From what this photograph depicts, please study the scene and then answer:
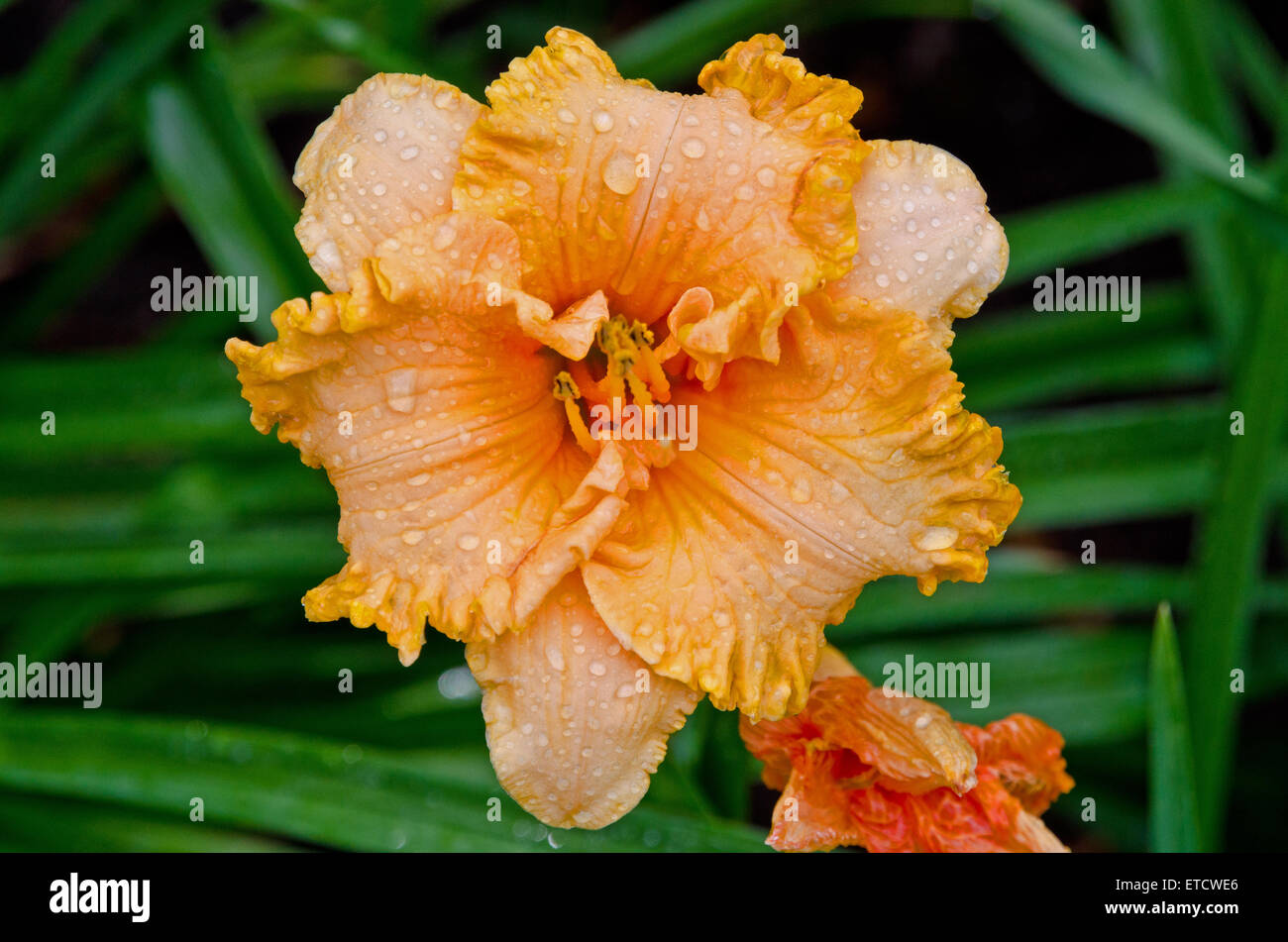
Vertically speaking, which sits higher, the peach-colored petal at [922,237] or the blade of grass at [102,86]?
the blade of grass at [102,86]

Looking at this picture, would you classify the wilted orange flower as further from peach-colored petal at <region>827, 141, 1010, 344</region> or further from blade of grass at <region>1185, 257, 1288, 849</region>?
blade of grass at <region>1185, 257, 1288, 849</region>

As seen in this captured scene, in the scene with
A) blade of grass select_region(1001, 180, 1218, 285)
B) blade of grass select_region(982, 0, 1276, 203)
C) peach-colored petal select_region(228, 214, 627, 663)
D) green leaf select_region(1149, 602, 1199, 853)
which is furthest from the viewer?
blade of grass select_region(1001, 180, 1218, 285)

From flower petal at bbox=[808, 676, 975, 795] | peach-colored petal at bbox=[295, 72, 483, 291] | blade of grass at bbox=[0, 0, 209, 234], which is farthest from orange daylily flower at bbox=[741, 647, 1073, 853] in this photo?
blade of grass at bbox=[0, 0, 209, 234]

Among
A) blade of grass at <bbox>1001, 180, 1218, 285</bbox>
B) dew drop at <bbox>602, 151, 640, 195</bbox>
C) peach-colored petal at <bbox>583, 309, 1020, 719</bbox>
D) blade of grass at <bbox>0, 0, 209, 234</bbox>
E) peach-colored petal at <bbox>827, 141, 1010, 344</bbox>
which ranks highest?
blade of grass at <bbox>0, 0, 209, 234</bbox>

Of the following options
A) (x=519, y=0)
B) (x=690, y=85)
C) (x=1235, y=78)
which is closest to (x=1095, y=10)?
(x=1235, y=78)

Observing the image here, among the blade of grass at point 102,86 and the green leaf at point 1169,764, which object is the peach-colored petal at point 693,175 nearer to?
the green leaf at point 1169,764

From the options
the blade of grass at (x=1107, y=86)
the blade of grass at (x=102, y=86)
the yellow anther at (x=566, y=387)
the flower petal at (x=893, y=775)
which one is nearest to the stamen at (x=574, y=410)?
the yellow anther at (x=566, y=387)

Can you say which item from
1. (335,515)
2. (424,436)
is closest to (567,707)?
(424,436)

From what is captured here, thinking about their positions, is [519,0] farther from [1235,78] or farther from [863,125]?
[1235,78]
